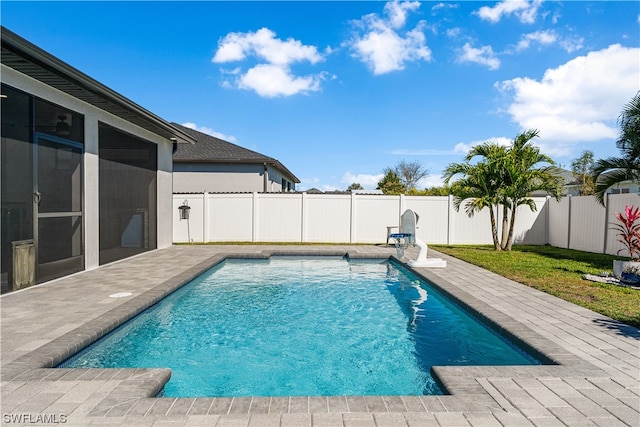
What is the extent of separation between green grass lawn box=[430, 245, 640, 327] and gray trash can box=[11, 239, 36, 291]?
29.0 feet

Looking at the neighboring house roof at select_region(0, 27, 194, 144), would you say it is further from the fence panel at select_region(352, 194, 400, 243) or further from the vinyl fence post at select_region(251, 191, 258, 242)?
the fence panel at select_region(352, 194, 400, 243)

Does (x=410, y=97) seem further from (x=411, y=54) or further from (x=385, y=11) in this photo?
(x=385, y=11)

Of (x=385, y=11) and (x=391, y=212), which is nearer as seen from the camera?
(x=385, y=11)

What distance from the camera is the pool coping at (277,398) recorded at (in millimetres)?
2572

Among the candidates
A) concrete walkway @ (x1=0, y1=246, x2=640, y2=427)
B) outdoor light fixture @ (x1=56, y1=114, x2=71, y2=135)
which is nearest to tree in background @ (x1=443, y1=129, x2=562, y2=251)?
concrete walkway @ (x1=0, y1=246, x2=640, y2=427)

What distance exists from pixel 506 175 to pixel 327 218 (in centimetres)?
643

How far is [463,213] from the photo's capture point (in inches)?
564

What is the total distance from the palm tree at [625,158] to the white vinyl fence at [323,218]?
4188mm

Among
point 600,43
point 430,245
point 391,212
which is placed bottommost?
point 430,245

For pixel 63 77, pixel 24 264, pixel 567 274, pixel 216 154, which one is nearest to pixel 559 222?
pixel 567 274

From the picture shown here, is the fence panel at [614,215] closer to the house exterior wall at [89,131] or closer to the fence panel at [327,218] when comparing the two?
the fence panel at [327,218]

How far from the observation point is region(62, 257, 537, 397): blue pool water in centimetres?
366

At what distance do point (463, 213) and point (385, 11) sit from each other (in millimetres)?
7813

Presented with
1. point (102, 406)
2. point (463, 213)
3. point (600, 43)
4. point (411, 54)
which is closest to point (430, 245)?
point (463, 213)
